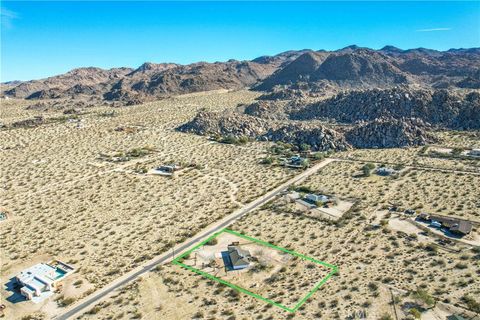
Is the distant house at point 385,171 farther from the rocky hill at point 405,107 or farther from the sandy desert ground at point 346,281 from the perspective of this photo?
the rocky hill at point 405,107

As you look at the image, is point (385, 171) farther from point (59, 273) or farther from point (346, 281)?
point (59, 273)

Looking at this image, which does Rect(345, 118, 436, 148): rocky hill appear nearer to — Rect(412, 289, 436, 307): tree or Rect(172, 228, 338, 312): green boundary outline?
Rect(172, 228, 338, 312): green boundary outline

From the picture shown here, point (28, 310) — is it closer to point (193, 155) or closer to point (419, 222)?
point (419, 222)

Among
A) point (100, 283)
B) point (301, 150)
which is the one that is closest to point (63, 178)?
point (100, 283)

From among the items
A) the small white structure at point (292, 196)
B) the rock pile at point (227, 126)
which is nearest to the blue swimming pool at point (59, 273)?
the small white structure at point (292, 196)

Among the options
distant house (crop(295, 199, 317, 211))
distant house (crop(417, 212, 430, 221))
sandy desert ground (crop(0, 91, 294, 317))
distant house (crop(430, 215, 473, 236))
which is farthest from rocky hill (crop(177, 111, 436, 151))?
distant house (crop(430, 215, 473, 236))

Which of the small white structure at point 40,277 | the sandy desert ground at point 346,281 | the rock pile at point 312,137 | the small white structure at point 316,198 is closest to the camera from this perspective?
the sandy desert ground at point 346,281

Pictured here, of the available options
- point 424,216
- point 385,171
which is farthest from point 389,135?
point 424,216
